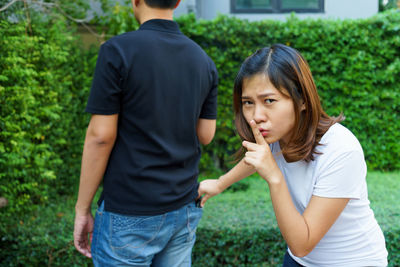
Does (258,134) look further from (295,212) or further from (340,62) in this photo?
(340,62)

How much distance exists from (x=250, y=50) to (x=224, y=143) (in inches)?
59.2

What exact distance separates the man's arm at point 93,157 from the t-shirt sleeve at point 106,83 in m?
0.04

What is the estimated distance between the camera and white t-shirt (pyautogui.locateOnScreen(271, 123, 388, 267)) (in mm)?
1391

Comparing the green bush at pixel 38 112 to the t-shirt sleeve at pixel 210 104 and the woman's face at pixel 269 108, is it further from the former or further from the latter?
the woman's face at pixel 269 108

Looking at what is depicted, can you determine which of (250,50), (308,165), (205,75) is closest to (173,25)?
(205,75)

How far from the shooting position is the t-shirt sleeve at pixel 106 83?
5.21ft

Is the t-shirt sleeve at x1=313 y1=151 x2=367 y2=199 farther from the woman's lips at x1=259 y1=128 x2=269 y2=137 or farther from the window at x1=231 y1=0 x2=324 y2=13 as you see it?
the window at x1=231 y1=0 x2=324 y2=13

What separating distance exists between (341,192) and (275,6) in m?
6.87

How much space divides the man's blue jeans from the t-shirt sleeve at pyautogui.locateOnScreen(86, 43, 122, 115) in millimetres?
438

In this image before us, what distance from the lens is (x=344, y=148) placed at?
4.62 ft

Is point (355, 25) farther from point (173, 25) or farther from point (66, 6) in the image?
point (173, 25)

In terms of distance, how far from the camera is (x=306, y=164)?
1.53 m

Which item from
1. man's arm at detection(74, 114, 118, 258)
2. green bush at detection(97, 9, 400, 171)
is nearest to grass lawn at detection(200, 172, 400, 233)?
green bush at detection(97, 9, 400, 171)

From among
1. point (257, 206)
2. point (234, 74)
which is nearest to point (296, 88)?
point (257, 206)
